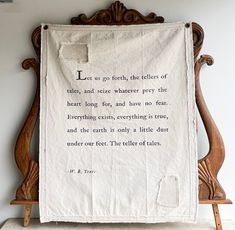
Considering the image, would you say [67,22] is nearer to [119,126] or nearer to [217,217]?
[119,126]

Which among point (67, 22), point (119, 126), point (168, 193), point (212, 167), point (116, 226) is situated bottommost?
point (116, 226)

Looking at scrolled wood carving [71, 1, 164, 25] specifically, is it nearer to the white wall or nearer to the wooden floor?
the white wall

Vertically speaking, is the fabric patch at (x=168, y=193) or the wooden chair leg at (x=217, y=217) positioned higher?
the fabric patch at (x=168, y=193)

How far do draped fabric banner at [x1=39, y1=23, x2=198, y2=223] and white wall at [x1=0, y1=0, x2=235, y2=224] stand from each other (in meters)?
0.11

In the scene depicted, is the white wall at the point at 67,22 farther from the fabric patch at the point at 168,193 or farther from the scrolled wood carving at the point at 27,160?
the fabric patch at the point at 168,193

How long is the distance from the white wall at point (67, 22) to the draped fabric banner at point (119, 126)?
11cm

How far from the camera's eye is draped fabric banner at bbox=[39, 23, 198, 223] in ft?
4.44

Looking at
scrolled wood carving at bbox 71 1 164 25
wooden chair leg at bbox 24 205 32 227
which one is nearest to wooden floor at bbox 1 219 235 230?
wooden chair leg at bbox 24 205 32 227

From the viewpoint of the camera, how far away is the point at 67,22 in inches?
57.4

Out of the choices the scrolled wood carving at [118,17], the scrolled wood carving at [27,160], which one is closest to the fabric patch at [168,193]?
the scrolled wood carving at [27,160]

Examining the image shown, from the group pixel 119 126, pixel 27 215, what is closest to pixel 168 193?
pixel 119 126

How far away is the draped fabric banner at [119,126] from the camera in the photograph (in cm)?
135

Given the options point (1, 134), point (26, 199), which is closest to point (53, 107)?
point (1, 134)

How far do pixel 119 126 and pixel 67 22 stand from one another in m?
0.52
